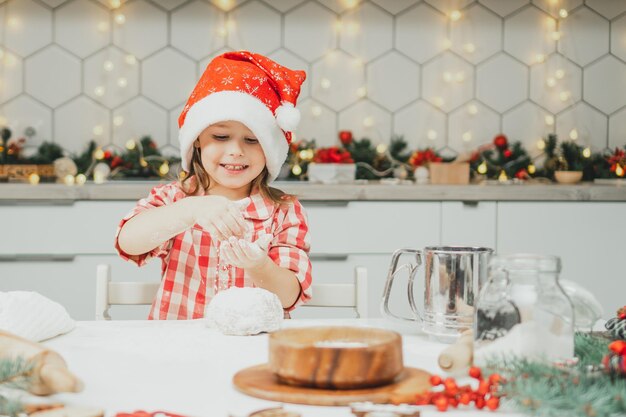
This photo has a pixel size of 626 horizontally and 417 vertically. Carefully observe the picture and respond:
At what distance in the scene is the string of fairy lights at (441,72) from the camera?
2.63 m

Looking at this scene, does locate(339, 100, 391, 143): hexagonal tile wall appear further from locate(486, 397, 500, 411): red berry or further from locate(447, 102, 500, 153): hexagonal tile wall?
locate(486, 397, 500, 411): red berry

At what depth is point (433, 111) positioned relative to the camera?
2.74 meters

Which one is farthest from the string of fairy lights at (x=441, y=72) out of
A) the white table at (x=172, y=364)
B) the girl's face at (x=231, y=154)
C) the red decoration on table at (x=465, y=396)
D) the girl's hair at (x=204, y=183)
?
the red decoration on table at (x=465, y=396)

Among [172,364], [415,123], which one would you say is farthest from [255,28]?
[172,364]

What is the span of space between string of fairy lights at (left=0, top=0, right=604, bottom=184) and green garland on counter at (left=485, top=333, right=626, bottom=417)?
80.2 inches

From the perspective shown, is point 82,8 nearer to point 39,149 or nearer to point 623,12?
point 39,149

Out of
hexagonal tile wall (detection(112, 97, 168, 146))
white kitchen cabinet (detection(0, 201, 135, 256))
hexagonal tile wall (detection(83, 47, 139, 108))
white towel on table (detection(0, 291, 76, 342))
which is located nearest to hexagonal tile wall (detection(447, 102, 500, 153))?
hexagonal tile wall (detection(112, 97, 168, 146))

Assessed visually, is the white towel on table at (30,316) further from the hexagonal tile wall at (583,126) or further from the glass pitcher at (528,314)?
the hexagonal tile wall at (583,126)

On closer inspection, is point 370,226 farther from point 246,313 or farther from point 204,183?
point 246,313

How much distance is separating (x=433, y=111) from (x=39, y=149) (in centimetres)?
135

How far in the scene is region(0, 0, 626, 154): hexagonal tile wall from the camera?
2613 millimetres

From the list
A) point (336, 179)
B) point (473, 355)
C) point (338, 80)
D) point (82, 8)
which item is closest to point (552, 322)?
point (473, 355)

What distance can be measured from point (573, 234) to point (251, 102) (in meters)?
1.30

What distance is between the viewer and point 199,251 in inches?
57.0
